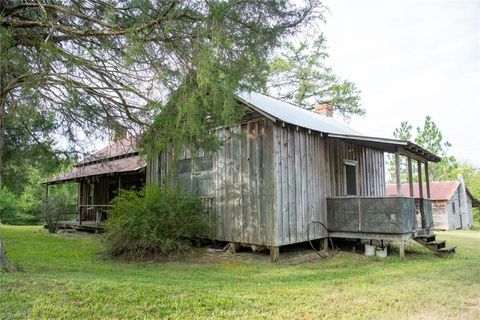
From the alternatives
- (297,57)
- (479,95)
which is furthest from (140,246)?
(297,57)

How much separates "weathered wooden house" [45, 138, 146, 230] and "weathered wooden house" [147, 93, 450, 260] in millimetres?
3084

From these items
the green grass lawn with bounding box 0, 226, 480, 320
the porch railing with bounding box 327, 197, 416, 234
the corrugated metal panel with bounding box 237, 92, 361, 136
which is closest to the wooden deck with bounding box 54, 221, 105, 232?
the green grass lawn with bounding box 0, 226, 480, 320

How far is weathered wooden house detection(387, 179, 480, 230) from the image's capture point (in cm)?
2788

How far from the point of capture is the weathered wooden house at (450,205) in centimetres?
2788

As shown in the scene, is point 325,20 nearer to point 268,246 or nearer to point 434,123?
point 268,246

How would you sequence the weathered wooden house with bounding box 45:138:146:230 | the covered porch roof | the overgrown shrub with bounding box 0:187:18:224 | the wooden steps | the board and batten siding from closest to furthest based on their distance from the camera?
the covered porch roof, the board and batten siding, the wooden steps, the weathered wooden house with bounding box 45:138:146:230, the overgrown shrub with bounding box 0:187:18:224

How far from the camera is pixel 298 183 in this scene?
1024 cm

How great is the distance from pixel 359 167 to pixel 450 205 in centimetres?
1982

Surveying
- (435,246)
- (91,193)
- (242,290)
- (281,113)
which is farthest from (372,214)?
(91,193)

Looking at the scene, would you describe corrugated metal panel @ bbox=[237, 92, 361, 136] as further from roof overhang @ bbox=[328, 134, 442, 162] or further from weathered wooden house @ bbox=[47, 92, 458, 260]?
roof overhang @ bbox=[328, 134, 442, 162]

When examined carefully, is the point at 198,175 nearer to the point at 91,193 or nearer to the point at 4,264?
the point at 4,264

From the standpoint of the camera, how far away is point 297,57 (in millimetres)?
28484

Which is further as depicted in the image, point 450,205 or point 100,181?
point 450,205

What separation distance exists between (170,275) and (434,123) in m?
39.7
